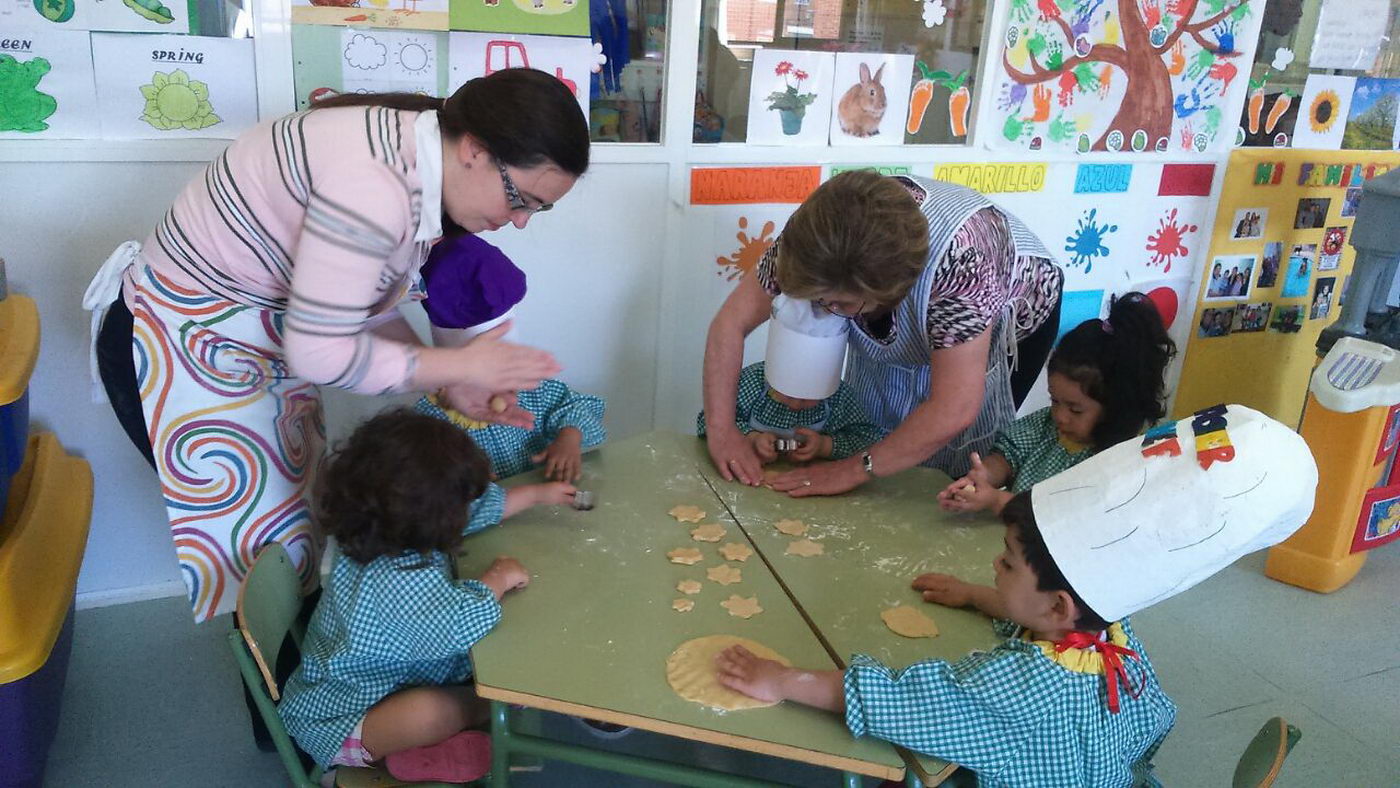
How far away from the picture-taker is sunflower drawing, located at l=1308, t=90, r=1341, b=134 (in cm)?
A: 375

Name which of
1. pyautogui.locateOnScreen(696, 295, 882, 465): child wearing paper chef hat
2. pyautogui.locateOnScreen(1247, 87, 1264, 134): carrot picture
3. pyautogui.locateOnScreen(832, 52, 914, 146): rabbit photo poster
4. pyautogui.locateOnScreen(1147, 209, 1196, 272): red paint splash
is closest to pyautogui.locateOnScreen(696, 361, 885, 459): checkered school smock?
pyautogui.locateOnScreen(696, 295, 882, 465): child wearing paper chef hat

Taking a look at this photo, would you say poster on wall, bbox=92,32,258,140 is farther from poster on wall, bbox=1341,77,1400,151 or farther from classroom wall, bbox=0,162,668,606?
poster on wall, bbox=1341,77,1400,151

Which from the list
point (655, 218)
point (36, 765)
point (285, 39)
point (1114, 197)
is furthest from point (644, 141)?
point (36, 765)

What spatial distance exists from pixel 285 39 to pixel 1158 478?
1.98 meters

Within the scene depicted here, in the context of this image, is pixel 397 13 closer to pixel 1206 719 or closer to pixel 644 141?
pixel 644 141

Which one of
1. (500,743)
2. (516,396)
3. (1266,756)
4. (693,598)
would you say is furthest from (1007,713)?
(516,396)

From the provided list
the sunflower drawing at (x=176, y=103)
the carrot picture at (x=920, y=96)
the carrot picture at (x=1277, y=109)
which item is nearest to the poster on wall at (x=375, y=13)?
the sunflower drawing at (x=176, y=103)

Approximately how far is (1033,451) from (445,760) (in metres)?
1.29

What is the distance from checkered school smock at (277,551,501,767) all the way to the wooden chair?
41mm

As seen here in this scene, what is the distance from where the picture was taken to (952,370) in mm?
1929

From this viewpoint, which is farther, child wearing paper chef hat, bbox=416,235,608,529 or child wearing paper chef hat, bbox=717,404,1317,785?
child wearing paper chef hat, bbox=416,235,608,529

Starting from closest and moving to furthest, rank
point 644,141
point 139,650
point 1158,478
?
point 1158,478
point 139,650
point 644,141

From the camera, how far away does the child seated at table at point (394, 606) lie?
5.06ft

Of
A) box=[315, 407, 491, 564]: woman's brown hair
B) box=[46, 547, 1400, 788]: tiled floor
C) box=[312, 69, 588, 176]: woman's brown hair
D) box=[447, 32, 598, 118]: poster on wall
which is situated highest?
box=[447, 32, 598, 118]: poster on wall
